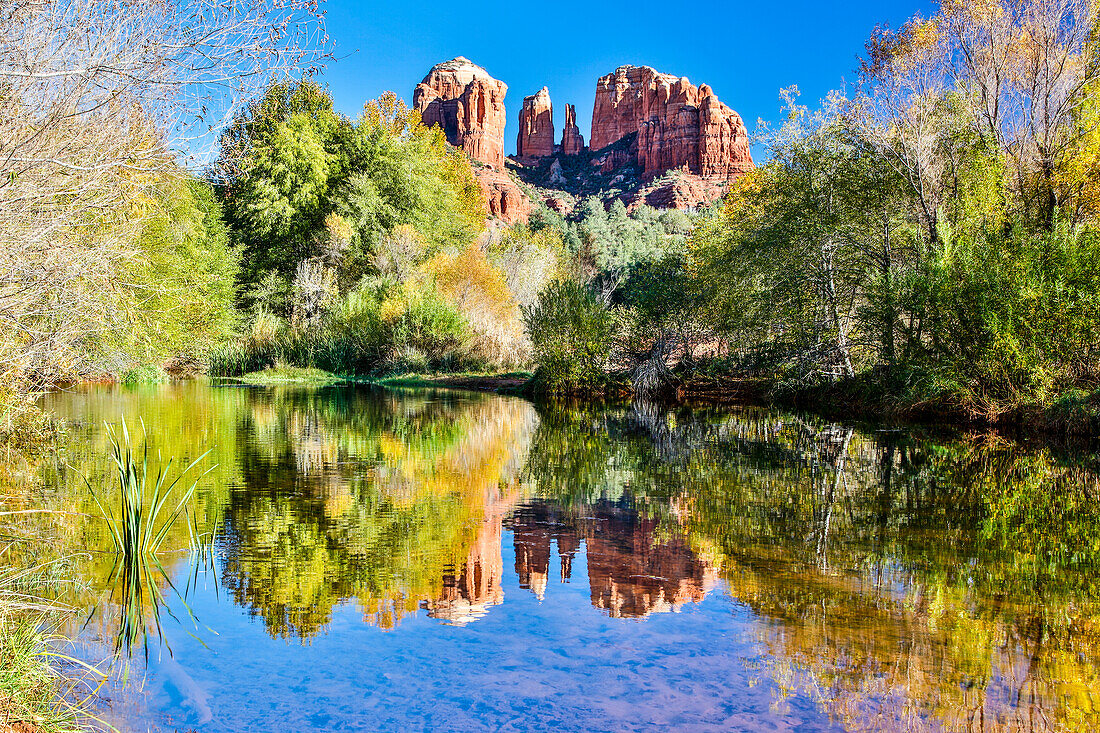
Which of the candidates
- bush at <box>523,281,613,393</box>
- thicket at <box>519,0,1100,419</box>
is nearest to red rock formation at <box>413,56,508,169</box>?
bush at <box>523,281,613,393</box>

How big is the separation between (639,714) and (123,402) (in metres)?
19.6

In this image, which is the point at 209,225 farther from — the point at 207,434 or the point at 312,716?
the point at 312,716

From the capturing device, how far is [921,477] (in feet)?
34.3

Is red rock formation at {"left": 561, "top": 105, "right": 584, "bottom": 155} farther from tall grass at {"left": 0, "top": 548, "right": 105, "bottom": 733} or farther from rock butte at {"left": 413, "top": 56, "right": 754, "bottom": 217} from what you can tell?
tall grass at {"left": 0, "top": 548, "right": 105, "bottom": 733}

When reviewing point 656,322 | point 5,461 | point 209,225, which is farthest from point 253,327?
point 5,461

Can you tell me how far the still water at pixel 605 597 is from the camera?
4.02 metres

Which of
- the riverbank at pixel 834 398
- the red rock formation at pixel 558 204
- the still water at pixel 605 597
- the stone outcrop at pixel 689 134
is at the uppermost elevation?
the stone outcrop at pixel 689 134

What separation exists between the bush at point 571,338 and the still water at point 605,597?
12.8 meters

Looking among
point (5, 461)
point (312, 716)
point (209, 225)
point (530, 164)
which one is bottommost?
point (312, 716)

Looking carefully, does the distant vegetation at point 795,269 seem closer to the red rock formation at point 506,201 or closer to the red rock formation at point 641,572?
the red rock formation at point 641,572

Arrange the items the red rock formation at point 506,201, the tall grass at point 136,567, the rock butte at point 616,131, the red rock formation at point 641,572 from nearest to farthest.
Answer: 1. the tall grass at point 136,567
2. the red rock formation at point 641,572
3. the red rock formation at point 506,201
4. the rock butte at point 616,131

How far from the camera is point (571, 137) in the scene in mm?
129500

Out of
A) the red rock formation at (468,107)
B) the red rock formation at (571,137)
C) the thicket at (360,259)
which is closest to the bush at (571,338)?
the thicket at (360,259)

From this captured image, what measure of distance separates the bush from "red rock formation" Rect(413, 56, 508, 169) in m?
97.0
